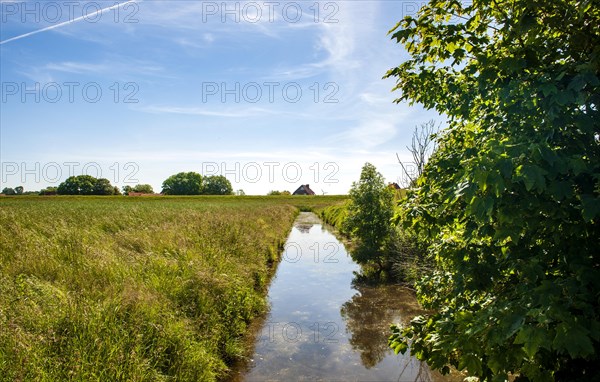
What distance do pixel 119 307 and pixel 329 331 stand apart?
5637 mm

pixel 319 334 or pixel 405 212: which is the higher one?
pixel 405 212

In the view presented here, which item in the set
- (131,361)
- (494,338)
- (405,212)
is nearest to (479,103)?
(405,212)

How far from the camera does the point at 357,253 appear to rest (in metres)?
15.1

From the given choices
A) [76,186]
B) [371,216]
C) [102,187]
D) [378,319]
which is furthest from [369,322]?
[102,187]

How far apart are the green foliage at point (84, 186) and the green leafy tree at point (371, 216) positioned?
10175 centimetres

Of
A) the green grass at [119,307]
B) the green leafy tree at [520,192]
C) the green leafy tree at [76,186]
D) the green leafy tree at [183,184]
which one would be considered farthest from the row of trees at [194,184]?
the green leafy tree at [520,192]

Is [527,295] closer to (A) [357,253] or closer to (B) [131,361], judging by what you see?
(B) [131,361]

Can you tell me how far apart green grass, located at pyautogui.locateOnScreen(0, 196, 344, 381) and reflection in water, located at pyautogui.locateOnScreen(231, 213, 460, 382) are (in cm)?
74

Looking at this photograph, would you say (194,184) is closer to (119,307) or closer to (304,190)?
(304,190)

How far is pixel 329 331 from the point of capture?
9.49 metres

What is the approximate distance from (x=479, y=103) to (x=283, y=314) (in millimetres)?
8601

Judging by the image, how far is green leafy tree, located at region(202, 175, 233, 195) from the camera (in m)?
118

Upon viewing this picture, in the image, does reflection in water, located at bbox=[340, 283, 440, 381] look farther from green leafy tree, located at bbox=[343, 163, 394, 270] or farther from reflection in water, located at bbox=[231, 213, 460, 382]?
green leafy tree, located at bbox=[343, 163, 394, 270]

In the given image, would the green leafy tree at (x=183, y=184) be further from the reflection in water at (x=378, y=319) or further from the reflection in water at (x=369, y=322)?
the reflection in water at (x=369, y=322)
